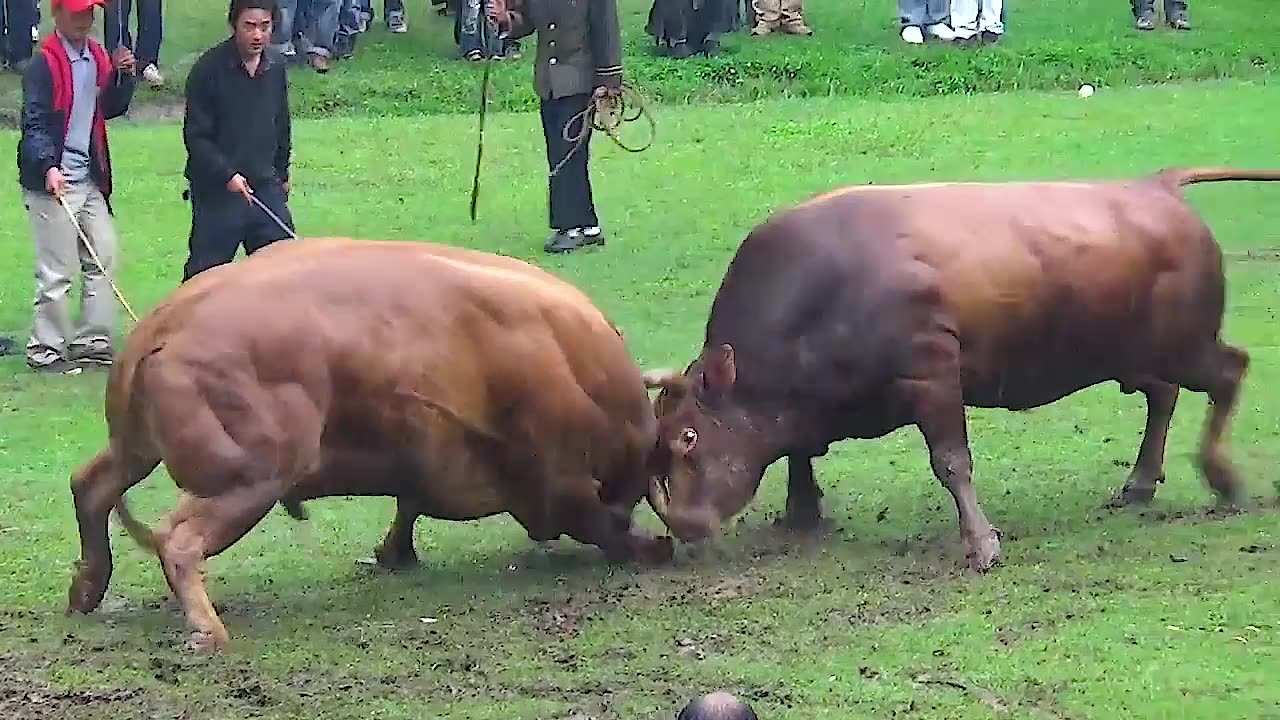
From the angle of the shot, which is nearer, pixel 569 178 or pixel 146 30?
pixel 569 178

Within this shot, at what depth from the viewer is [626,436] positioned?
6.82m

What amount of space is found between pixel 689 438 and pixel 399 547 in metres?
1.05

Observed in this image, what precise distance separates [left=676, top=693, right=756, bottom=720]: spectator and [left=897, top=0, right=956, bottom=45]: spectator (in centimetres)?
1636

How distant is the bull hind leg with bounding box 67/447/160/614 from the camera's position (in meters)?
6.34

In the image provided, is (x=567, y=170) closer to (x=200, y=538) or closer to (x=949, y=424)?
(x=949, y=424)

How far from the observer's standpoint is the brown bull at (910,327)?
6.91 metres

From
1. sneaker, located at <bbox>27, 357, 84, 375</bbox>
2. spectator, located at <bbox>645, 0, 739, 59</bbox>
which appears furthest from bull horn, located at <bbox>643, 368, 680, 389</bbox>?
spectator, located at <bbox>645, 0, 739, 59</bbox>

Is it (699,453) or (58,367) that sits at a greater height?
(699,453)

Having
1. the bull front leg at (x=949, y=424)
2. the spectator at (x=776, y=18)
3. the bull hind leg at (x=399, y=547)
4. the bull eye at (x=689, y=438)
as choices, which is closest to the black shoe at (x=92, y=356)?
the bull hind leg at (x=399, y=547)

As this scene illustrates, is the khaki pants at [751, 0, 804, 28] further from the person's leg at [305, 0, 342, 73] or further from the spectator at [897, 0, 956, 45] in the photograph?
the person's leg at [305, 0, 342, 73]

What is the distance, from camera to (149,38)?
736 inches

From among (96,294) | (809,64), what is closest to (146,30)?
(809,64)

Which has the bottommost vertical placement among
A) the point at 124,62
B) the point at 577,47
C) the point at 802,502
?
the point at 802,502

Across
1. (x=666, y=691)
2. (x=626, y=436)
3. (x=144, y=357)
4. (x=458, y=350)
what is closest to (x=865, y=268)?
(x=626, y=436)
